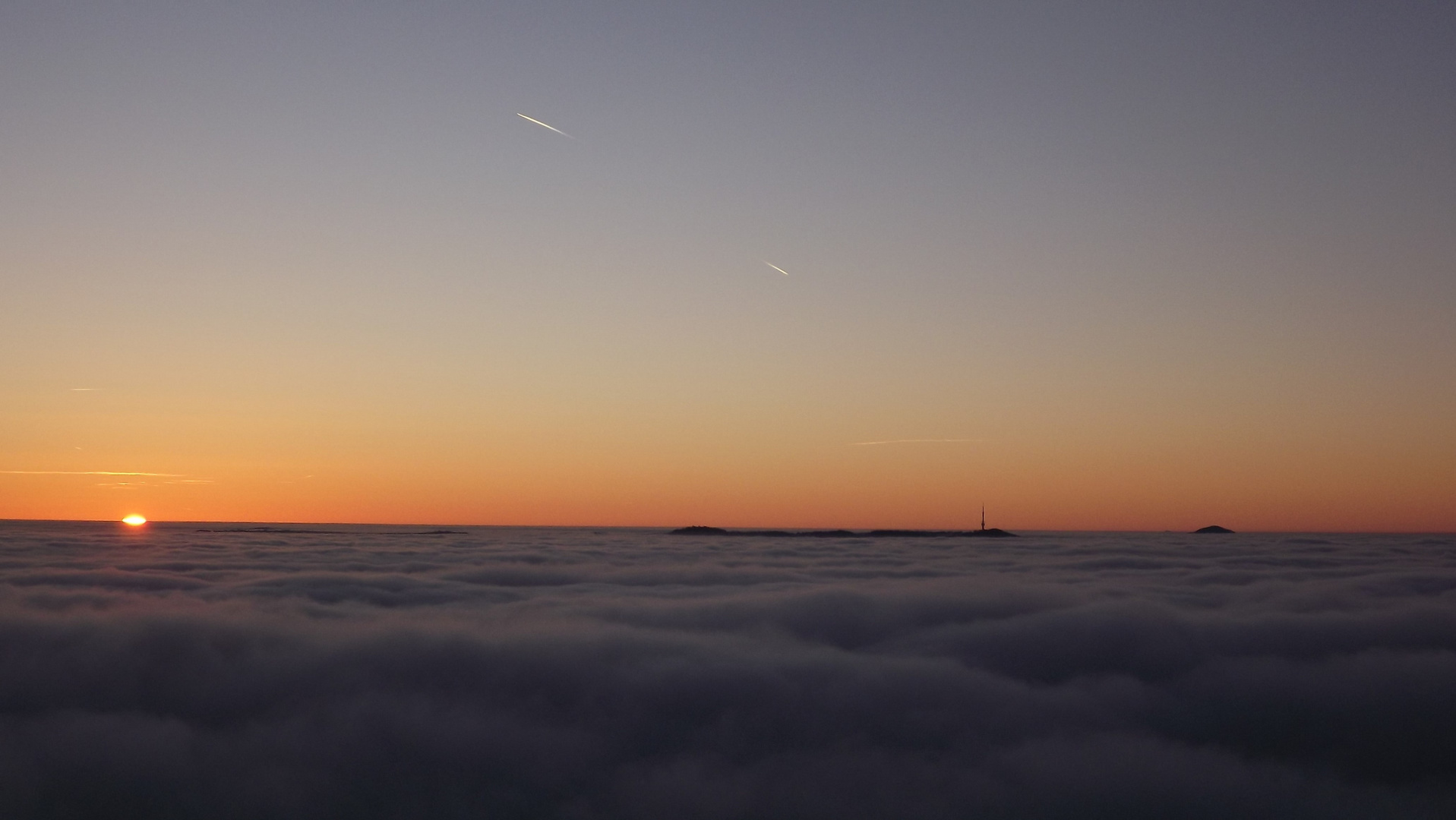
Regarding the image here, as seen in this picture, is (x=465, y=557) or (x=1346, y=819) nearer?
(x=1346, y=819)

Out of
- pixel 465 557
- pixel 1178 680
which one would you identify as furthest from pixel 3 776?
pixel 465 557

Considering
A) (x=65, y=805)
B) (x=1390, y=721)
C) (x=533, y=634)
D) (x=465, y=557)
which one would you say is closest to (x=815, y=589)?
(x=533, y=634)

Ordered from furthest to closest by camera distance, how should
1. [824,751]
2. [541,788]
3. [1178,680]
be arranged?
[1178,680], [824,751], [541,788]

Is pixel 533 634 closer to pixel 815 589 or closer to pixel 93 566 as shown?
pixel 815 589

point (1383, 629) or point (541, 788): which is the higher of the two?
point (1383, 629)

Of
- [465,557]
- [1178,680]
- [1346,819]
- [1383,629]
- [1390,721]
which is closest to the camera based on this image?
[1346,819]

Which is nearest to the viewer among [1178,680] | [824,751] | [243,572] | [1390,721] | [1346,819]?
[1346,819]

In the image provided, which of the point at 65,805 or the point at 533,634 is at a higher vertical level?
the point at 533,634

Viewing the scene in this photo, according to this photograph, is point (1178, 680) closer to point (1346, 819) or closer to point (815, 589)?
point (1346, 819)

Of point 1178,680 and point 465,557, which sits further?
point 465,557
